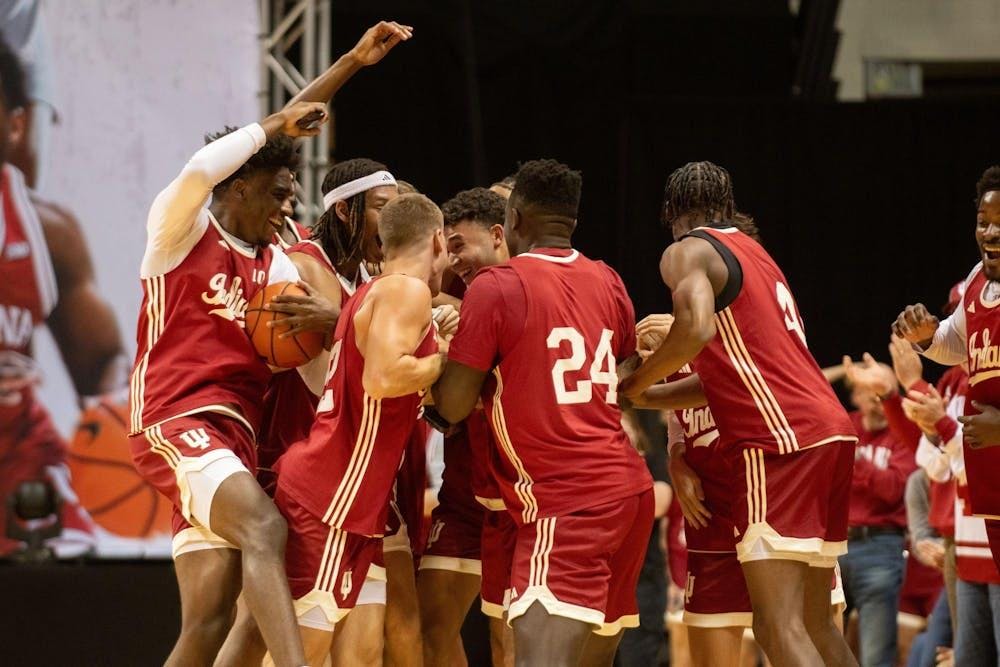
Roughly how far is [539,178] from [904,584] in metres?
6.27

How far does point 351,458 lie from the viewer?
4.57m

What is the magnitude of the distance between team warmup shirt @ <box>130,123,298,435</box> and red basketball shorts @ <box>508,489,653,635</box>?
3.65ft

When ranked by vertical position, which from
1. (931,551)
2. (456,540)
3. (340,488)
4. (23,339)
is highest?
(23,339)

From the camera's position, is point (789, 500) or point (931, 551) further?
point (931, 551)

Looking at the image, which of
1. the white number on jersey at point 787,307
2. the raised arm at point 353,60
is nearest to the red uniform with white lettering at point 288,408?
the raised arm at point 353,60

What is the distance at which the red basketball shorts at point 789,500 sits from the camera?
194 inches

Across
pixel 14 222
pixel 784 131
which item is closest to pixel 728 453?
pixel 14 222

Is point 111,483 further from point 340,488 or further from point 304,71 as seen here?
point 340,488

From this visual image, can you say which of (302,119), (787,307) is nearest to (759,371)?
(787,307)

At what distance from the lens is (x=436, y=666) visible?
17.9ft

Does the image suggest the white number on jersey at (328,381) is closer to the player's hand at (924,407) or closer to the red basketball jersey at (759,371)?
the red basketball jersey at (759,371)

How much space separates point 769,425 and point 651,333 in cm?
71

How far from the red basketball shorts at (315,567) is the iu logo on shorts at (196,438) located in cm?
34

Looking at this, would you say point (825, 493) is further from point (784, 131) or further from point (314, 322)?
point (784, 131)
